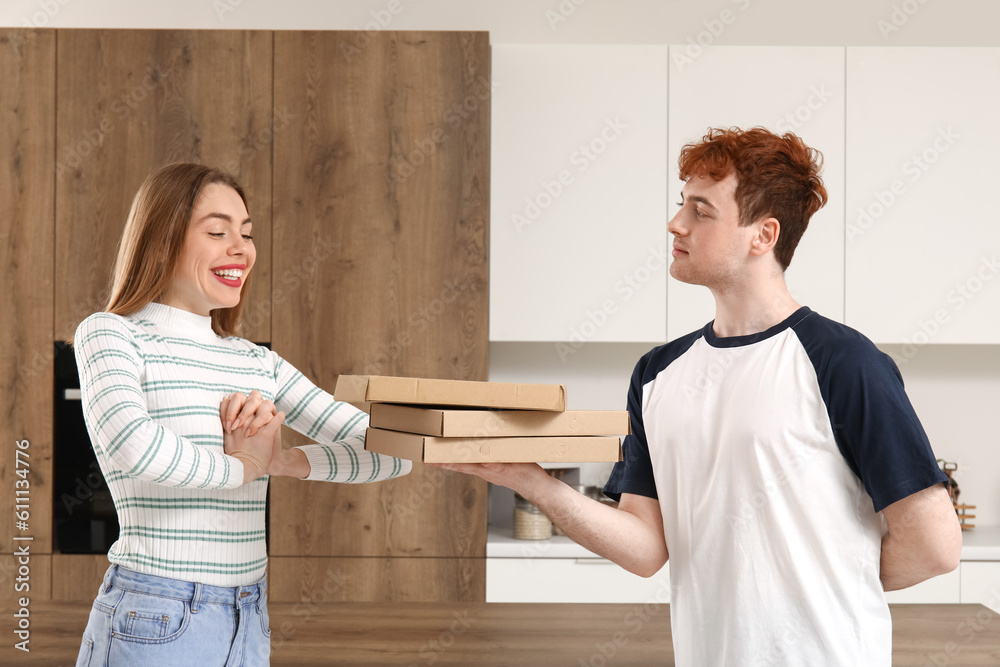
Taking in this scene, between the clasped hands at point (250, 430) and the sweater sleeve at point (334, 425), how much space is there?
115 millimetres

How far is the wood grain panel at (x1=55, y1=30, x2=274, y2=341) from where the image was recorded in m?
2.89

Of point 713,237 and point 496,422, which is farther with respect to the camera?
point 713,237

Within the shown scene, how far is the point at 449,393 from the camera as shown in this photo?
3.53ft

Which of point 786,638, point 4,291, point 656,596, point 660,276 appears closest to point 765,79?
point 660,276

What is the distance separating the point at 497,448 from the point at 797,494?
496mm

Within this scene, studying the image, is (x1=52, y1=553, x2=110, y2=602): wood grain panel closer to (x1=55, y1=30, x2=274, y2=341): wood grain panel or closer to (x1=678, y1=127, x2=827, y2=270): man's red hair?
(x1=55, y1=30, x2=274, y2=341): wood grain panel

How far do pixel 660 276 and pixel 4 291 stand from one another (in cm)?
233

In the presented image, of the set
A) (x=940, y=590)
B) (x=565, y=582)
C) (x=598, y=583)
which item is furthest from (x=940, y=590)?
(x=565, y=582)

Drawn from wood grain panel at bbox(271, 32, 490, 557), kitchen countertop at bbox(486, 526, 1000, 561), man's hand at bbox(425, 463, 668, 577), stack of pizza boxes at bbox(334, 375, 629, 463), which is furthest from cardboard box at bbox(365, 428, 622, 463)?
kitchen countertop at bbox(486, 526, 1000, 561)

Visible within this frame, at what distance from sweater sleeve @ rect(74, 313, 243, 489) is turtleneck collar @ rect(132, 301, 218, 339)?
0.09 metres

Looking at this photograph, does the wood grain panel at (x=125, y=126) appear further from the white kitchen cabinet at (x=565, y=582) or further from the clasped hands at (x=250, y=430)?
the clasped hands at (x=250, y=430)

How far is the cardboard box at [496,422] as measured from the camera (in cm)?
107

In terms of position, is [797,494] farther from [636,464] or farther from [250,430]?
[250,430]

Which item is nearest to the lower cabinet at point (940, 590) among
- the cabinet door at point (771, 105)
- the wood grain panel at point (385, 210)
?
the cabinet door at point (771, 105)
